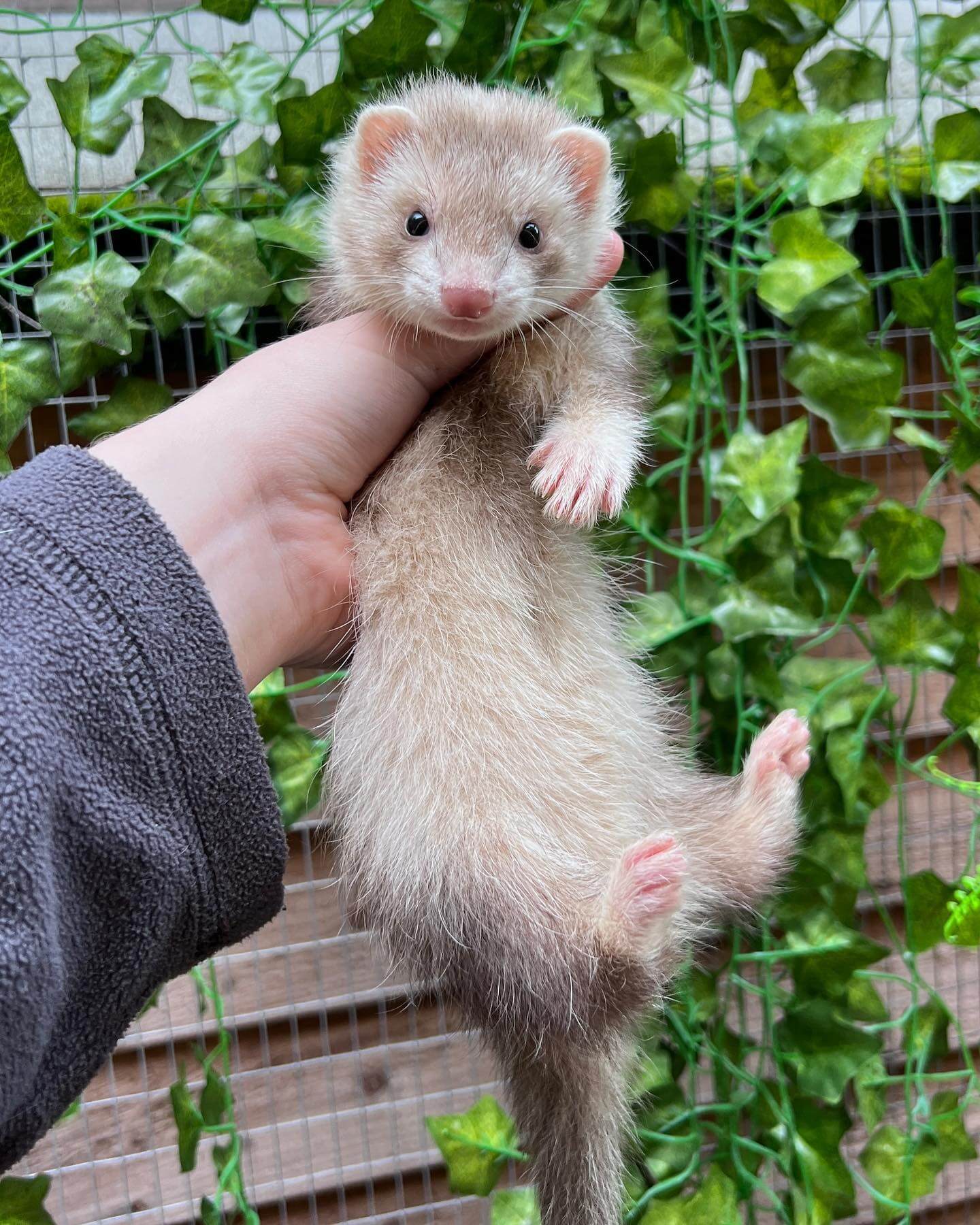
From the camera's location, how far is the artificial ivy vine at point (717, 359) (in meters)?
0.99

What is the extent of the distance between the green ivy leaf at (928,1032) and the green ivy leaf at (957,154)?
0.91 meters

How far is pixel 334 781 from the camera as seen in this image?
98cm

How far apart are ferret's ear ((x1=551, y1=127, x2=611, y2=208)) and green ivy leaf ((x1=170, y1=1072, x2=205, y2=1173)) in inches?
40.6

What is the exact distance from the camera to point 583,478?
0.88 m

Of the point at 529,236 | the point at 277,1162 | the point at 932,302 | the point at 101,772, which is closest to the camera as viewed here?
the point at 101,772

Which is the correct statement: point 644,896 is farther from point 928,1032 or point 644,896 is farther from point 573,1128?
point 928,1032

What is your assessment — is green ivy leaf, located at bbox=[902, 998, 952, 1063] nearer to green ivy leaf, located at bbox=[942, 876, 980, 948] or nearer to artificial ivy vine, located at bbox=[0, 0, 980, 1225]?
artificial ivy vine, located at bbox=[0, 0, 980, 1225]

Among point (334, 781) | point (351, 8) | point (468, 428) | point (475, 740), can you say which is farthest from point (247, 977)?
point (351, 8)

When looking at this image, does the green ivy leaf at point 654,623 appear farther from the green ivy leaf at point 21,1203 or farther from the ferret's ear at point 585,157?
the green ivy leaf at point 21,1203

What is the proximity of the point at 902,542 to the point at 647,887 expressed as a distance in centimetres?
49

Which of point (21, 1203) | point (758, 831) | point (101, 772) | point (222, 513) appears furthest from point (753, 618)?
point (21, 1203)

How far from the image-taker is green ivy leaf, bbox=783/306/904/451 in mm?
1008

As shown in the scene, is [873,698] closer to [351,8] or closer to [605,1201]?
[605,1201]

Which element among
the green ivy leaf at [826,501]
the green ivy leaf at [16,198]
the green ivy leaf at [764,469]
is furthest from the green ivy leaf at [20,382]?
the green ivy leaf at [826,501]
